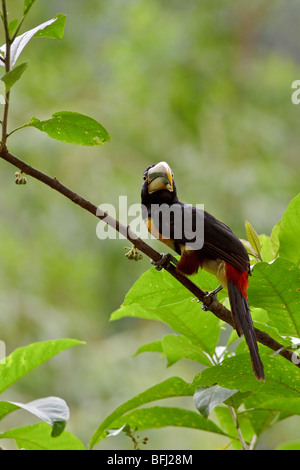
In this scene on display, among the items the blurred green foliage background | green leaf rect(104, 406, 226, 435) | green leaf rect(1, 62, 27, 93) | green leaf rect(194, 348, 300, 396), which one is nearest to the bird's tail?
green leaf rect(194, 348, 300, 396)

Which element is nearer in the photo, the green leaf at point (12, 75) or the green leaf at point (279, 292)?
the green leaf at point (12, 75)

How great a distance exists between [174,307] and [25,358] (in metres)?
0.31

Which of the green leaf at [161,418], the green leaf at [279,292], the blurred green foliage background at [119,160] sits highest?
the blurred green foliage background at [119,160]

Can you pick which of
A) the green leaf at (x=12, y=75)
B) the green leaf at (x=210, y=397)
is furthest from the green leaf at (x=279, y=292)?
the green leaf at (x=12, y=75)

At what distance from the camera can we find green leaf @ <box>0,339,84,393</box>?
1140mm

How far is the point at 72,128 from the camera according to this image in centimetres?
101

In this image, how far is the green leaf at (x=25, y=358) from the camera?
3.74 feet

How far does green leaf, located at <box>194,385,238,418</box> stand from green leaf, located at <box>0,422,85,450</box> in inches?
11.3

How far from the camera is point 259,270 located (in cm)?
102

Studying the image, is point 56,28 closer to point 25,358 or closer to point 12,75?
point 12,75

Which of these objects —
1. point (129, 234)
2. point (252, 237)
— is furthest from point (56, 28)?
point (252, 237)

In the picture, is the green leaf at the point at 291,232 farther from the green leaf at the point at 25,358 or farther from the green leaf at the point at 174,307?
the green leaf at the point at 25,358

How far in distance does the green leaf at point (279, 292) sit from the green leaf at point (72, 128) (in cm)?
36
